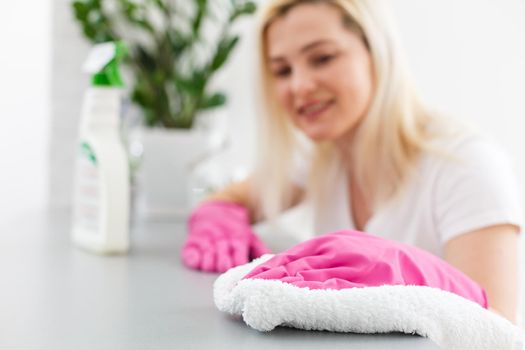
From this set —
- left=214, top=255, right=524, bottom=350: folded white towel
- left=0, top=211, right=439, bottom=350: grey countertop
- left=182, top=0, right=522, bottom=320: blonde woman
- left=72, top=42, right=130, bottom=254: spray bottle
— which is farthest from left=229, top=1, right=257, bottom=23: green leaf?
left=214, top=255, right=524, bottom=350: folded white towel

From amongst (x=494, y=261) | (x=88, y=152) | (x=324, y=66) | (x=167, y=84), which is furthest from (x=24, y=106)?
(x=494, y=261)

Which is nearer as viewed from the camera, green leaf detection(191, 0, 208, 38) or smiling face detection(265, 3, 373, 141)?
smiling face detection(265, 3, 373, 141)

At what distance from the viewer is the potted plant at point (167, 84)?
1441mm

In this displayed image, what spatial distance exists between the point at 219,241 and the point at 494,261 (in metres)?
0.42

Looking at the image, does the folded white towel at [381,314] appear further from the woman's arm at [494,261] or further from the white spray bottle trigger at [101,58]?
the white spray bottle trigger at [101,58]

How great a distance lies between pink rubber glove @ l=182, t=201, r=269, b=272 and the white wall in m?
0.77

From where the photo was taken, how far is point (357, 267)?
0.58 metres

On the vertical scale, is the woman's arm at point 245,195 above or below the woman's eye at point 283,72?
below

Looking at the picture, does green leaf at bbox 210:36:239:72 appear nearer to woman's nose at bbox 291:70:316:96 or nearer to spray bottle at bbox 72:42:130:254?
woman's nose at bbox 291:70:316:96

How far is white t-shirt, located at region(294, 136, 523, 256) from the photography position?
0.94 meters

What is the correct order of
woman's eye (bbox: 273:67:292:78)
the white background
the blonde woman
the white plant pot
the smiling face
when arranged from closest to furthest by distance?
the blonde woman
the smiling face
woman's eye (bbox: 273:67:292:78)
the white plant pot
the white background

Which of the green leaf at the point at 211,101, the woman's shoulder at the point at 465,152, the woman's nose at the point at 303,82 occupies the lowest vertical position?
the woman's shoulder at the point at 465,152

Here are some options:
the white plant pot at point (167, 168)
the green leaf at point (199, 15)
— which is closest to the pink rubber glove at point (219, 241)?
the white plant pot at point (167, 168)

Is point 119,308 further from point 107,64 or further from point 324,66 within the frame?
point 324,66
